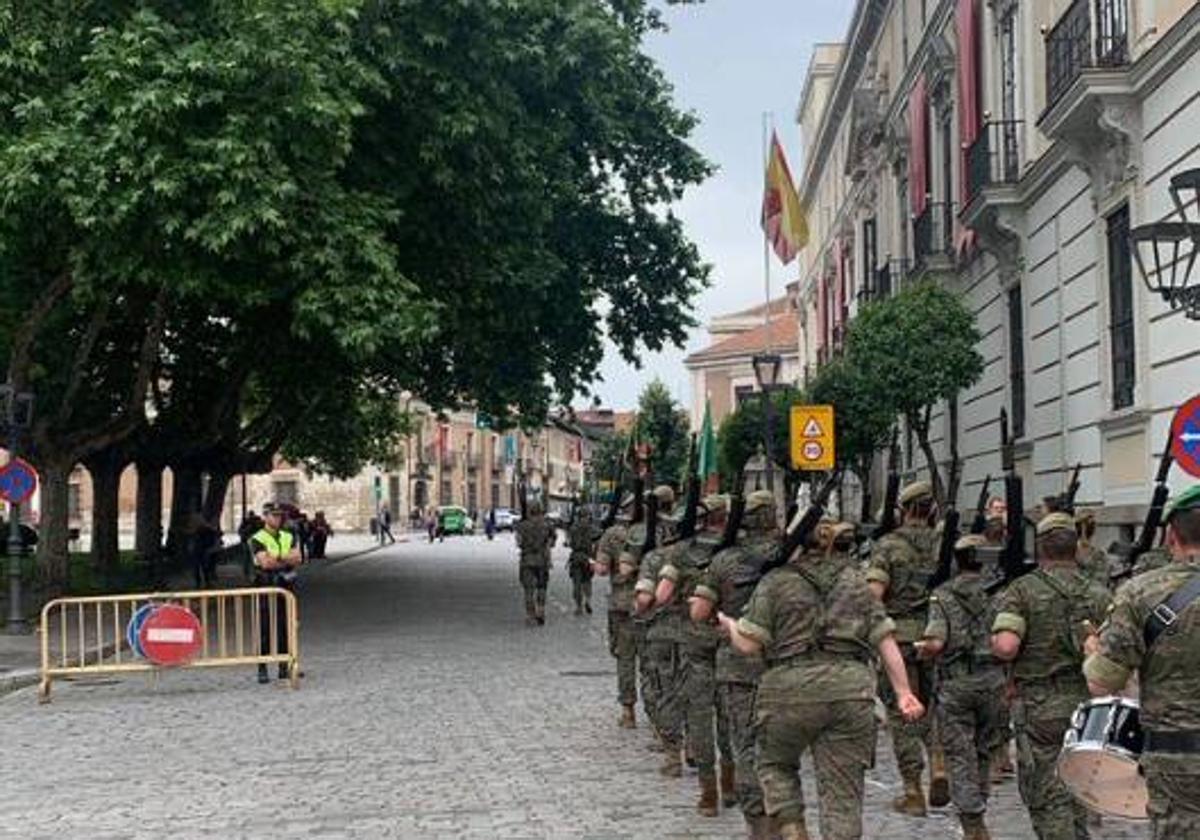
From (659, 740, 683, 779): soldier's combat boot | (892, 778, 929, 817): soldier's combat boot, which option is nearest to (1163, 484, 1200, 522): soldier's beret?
(892, 778, 929, 817): soldier's combat boot

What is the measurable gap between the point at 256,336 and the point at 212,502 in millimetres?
14381

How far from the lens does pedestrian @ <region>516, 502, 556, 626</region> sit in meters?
20.8

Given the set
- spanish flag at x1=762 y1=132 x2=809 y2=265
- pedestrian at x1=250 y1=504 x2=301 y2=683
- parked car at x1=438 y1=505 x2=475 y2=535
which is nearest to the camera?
pedestrian at x1=250 y1=504 x2=301 y2=683

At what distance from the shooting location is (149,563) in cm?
3112

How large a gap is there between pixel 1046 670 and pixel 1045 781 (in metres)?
0.47

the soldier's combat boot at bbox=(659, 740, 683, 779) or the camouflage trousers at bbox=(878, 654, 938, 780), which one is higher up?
the camouflage trousers at bbox=(878, 654, 938, 780)

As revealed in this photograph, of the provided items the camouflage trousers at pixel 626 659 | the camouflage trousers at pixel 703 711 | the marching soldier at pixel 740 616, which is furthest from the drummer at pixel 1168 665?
the camouflage trousers at pixel 626 659

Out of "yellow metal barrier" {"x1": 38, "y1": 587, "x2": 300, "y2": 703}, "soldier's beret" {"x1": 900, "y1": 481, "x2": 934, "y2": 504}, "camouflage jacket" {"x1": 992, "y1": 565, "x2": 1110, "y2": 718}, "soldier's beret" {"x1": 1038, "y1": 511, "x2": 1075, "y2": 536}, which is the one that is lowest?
"yellow metal barrier" {"x1": 38, "y1": 587, "x2": 300, "y2": 703}

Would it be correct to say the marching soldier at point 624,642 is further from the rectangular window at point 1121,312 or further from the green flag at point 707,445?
the green flag at point 707,445

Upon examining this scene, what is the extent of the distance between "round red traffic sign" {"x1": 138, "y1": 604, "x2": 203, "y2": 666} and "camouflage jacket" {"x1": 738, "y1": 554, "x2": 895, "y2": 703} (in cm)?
934

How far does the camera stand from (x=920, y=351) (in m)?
22.4

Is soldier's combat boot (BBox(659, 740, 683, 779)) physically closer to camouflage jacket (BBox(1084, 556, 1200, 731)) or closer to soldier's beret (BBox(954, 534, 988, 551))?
soldier's beret (BBox(954, 534, 988, 551))

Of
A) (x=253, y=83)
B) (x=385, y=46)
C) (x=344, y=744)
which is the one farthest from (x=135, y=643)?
(x=385, y=46)

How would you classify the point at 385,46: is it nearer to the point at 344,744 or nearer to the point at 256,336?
the point at 256,336
